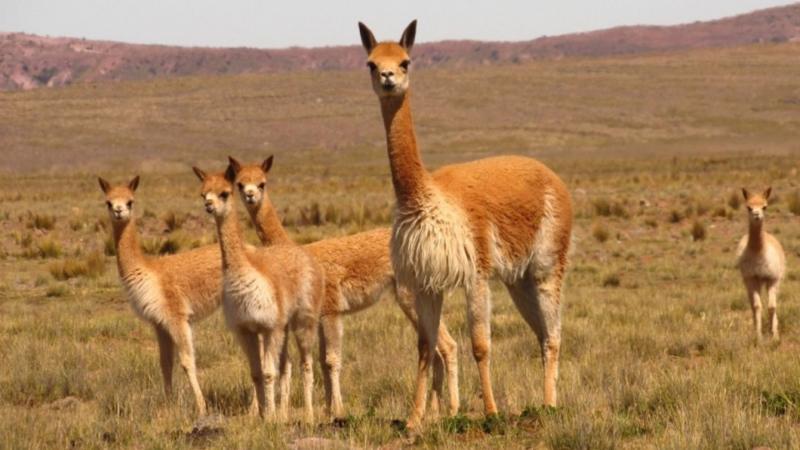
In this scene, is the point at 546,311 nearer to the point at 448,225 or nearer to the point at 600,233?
the point at 448,225

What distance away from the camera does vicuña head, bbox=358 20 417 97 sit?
21.7 feet

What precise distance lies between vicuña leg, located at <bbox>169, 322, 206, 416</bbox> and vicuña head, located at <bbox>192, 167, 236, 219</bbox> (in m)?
1.15

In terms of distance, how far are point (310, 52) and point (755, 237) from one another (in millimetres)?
162087

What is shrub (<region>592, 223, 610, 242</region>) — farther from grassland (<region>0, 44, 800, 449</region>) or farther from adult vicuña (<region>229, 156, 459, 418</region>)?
adult vicuña (<region>229, 156, 459, 418</region>)

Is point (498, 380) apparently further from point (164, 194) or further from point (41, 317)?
point (164, 194)

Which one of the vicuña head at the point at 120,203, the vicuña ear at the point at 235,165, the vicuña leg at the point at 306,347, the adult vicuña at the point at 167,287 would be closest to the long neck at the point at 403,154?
the vicuña leg at the point at 306,347

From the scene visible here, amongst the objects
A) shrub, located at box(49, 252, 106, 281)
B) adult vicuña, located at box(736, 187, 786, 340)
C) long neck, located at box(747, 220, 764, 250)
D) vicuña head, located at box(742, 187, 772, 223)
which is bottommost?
shrub, located at box(49, 252, 106, 281)

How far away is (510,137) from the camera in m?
61.8

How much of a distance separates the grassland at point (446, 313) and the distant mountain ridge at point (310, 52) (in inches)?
3481

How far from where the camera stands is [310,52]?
170 m

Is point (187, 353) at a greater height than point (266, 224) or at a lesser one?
lesser

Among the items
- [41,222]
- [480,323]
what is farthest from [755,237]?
[41,222]

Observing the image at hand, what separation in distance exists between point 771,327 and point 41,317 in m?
7.46

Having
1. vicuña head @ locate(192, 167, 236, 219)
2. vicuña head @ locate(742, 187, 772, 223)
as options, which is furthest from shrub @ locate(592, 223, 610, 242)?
vicuña head @ locate(192, 167, 236, 219)
